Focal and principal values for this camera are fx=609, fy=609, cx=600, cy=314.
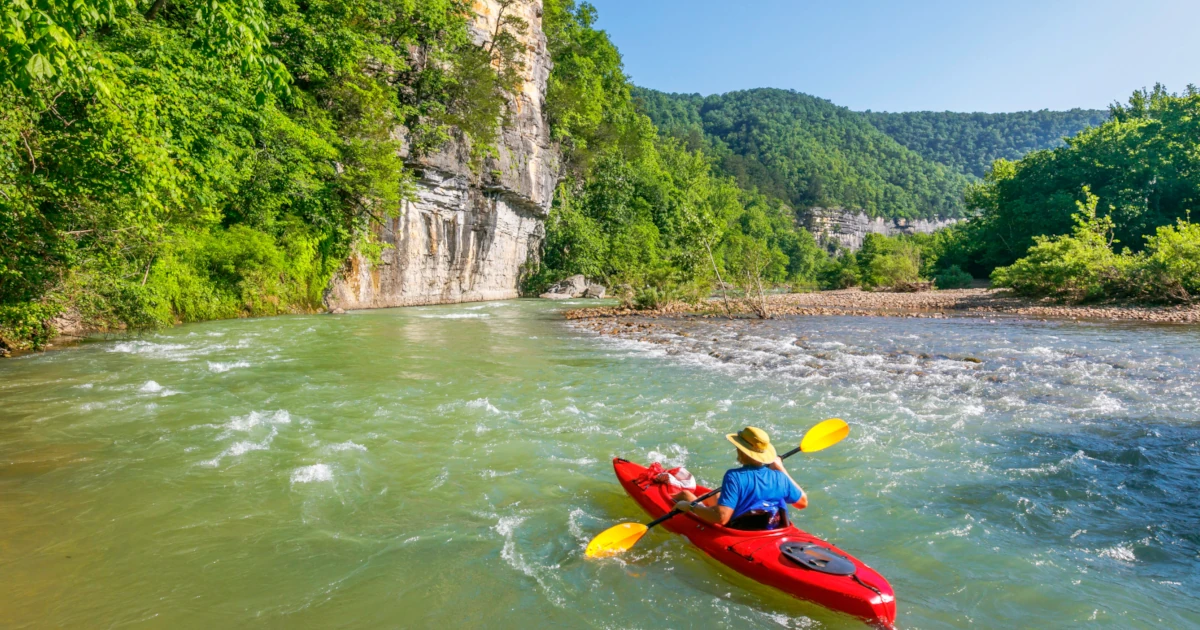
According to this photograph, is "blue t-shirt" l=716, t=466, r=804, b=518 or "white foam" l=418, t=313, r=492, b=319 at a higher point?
"blue t-shirt" l=716, t=466, r=804, b=518

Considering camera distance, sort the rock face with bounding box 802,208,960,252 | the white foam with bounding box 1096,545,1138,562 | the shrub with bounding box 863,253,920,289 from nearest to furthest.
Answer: the white foam with bounding box 1096,545,1138,562 → the shrub with bounding box 863,253,920,289 → the rock face with bounding box 802,208,960,252

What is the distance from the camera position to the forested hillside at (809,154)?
101 m

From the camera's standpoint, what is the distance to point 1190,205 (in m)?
27.7

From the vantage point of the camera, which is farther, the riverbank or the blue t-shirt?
the riverbank

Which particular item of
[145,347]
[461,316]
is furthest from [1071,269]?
[145,347]

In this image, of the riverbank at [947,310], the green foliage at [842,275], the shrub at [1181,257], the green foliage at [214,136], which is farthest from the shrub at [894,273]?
the green foliage at [214,136]

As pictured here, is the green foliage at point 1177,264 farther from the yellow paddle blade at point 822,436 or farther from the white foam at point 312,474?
the white foam at point 312,474

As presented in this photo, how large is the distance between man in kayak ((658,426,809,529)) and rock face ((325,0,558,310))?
751 inches

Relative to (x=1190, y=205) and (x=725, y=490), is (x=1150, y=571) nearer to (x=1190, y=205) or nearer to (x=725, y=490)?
(x=725, y=490)

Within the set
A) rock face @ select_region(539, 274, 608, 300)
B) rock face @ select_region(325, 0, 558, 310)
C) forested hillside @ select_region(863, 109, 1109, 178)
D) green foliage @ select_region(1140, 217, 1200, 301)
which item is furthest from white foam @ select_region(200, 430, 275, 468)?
forested hillside @ select_region(863, 109, 1109, 178)

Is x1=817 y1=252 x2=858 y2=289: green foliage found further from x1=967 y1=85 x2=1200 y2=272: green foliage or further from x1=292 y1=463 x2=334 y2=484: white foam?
x1=292 y1=463 x2=334 y2=484: white foam

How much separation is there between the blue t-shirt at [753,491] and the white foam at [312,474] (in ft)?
10.9

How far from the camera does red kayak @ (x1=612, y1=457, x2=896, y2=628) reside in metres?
3.12

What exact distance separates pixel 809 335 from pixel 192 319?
15.3 metres
